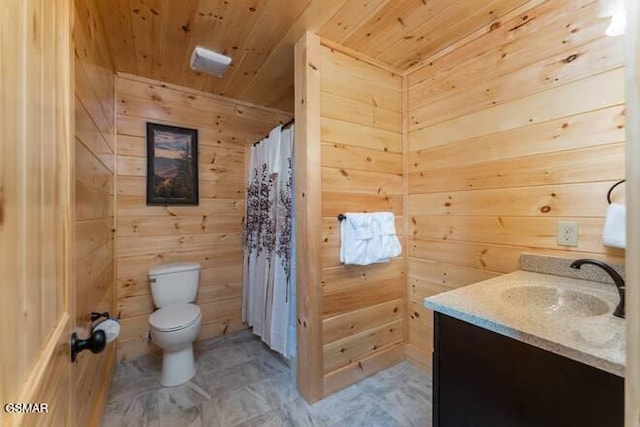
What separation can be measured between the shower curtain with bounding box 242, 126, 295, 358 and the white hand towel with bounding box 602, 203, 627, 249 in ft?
5.20

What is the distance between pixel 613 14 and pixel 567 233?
0.96 m

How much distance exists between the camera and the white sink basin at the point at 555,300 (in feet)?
3.60

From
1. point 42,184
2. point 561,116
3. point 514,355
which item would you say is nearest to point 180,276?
point 42,184

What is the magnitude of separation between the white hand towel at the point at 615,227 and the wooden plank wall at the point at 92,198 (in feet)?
6.73

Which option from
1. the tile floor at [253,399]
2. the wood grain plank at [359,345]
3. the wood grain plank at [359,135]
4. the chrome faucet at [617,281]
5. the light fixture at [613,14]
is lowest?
the tile floor at [253,399]

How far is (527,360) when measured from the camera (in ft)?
2.66

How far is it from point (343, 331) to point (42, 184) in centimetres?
Answer: 170

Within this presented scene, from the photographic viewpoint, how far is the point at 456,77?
183cm

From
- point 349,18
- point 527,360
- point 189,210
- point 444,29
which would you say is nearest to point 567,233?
point 527,360

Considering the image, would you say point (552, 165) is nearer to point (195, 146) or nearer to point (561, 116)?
point (561, 116)

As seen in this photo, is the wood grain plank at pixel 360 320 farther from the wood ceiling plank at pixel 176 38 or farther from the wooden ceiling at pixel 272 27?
the wood ceiling plank at pixel 176 38

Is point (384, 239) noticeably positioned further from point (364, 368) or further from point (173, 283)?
point (173, 283)

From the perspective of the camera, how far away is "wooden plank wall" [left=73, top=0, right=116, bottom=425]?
1105 millimetres

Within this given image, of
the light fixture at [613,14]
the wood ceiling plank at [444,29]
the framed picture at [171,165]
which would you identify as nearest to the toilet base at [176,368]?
the framed picture at [171,165]
